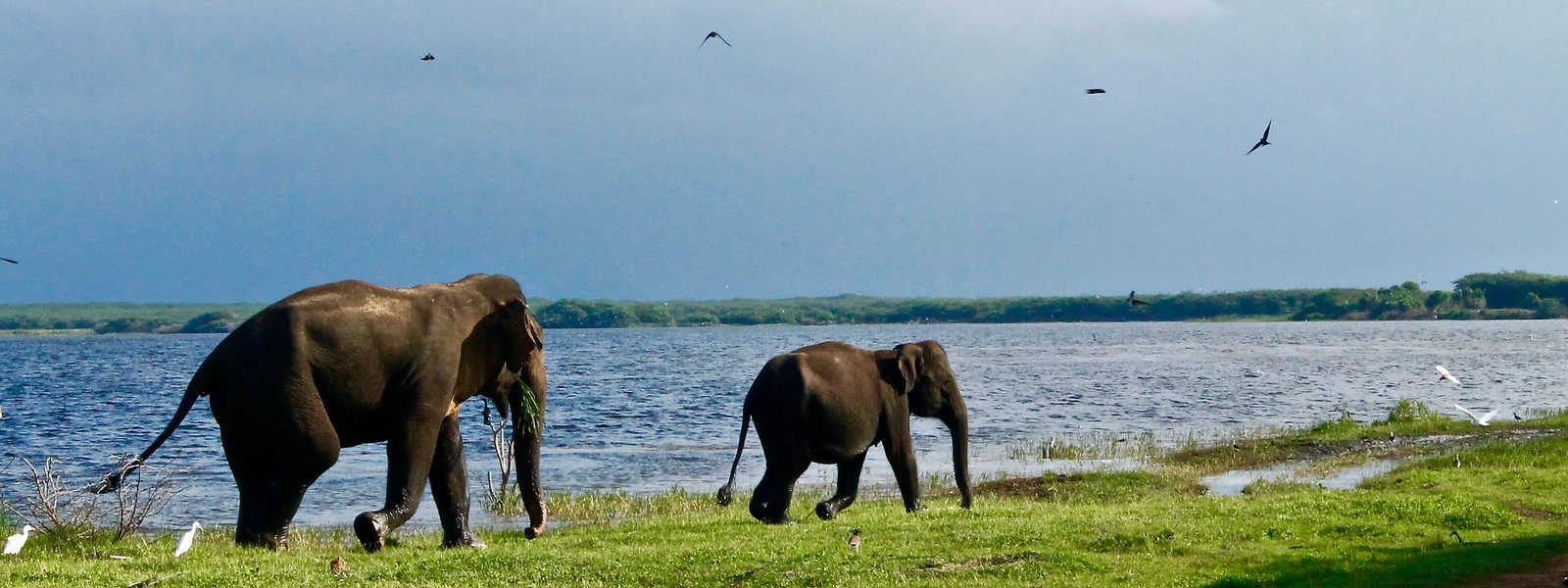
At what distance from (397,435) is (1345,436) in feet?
89.8

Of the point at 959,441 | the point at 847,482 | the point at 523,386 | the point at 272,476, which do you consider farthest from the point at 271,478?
the point at 959,441

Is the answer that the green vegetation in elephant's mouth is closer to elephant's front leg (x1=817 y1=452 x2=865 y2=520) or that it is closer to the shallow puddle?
elephant's front leg (x1=817 y1=452 x2=865 y2=520)

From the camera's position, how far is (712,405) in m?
58.8

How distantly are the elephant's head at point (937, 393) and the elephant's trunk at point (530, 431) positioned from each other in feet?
17.1

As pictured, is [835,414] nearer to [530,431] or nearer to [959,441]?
[959,441]

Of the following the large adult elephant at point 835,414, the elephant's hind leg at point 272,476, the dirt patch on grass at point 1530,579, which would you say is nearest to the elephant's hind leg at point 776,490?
the large adult elephant at point 835,414

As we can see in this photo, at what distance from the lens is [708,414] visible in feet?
174

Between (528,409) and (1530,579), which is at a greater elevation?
(528,409)

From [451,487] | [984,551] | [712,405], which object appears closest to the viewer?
[984,551]

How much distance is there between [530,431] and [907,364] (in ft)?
17.8

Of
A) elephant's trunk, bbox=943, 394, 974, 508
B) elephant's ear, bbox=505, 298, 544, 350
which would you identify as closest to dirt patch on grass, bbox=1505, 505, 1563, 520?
elephant's trunk, bbox=943, 394, 974, 508

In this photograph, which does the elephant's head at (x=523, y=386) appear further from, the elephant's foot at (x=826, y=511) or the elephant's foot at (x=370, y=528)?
the elephant's foot at (x=826, y=511)

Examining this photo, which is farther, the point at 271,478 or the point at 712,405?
the point at 712,405

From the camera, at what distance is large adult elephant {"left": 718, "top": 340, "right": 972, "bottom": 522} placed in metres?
17.5
